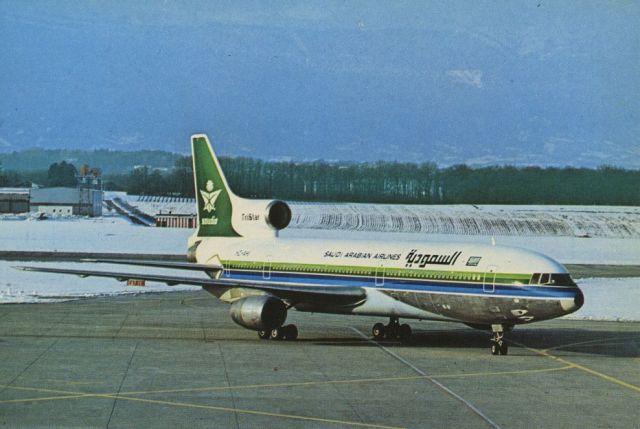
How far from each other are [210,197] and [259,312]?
9.14m

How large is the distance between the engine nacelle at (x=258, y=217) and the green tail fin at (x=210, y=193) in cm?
42

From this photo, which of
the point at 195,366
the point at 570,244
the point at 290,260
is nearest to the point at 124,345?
the point at 195,366

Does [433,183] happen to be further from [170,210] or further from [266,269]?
[266,269]

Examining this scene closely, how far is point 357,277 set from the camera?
1304 inches

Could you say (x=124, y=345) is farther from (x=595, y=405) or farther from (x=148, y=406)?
(x=595, y=405)

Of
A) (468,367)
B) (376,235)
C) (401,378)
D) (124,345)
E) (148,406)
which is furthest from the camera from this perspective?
(376,235)

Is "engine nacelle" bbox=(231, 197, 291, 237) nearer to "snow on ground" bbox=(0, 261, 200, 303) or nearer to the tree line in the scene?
"snow on ground" bbox=(0, 261, 200, 303)

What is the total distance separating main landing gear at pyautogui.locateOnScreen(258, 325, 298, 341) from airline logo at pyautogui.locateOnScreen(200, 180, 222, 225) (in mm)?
7283

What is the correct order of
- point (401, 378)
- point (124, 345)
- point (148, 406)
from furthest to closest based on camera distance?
point (124, 345)
point (401, 378)
point (148, 406)

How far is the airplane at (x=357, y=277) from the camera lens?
1160 inches

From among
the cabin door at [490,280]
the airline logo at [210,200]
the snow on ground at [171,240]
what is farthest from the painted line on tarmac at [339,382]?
the snow on ground at [171,240]

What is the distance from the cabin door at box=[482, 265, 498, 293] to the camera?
1170 inches

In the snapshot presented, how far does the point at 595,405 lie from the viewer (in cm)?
2233

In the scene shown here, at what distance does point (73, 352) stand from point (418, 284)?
11.3 meters
